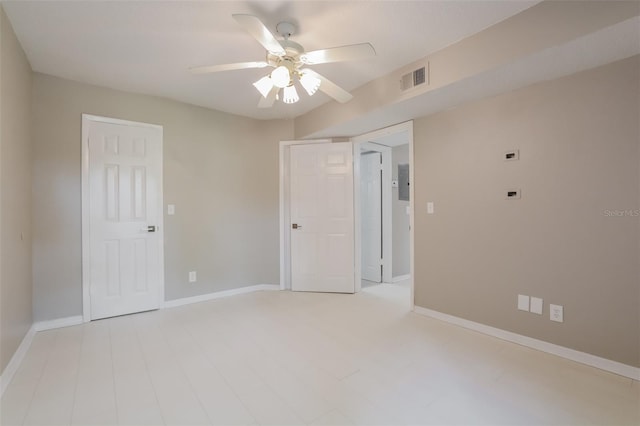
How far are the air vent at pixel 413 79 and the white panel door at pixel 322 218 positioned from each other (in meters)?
1.42

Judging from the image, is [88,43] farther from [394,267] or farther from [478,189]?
[394,267]

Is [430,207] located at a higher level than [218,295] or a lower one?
higher

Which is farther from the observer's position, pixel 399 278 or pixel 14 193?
pixel 399 278

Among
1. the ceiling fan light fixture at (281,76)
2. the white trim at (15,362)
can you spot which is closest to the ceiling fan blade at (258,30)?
the ceiling fan light fixture at (281,76)

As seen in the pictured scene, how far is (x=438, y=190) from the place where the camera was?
302 centimetres

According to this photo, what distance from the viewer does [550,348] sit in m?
2.25

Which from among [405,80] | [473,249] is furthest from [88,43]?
[473,249]

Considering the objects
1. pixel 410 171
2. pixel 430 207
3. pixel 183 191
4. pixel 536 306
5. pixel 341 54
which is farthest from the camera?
pixel 183 191

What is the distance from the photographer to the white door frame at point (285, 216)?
4156 mm

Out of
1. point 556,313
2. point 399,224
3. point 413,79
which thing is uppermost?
point 413,79

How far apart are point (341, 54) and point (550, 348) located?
264cm

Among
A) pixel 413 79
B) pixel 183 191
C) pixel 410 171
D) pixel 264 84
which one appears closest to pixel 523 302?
pixel 410 171

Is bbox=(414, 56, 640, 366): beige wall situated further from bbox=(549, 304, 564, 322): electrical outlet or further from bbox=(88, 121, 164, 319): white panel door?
bbox=(88, 121, 164, 319): white panel door

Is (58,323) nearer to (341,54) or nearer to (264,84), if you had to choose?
(264,84)
